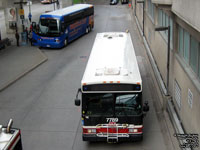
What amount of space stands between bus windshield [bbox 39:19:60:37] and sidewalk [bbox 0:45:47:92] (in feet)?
5.48

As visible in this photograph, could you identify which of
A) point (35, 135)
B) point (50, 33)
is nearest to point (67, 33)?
point (50, 33)

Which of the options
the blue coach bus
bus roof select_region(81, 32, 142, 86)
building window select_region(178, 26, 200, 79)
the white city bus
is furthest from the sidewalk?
building window select_region(178, 26, 200, 79)

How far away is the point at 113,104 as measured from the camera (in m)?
11.4

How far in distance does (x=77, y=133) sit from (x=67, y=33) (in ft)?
60.0

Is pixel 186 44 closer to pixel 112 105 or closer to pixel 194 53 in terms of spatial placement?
pixel 194 53

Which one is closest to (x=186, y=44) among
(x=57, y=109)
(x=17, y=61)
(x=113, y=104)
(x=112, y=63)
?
(x=112, y=63)

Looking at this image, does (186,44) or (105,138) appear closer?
(105,138)

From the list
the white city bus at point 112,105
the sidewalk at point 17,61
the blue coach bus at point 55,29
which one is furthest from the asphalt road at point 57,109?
the blue coach bus at point 55,29

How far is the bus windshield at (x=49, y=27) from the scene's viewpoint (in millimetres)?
29109

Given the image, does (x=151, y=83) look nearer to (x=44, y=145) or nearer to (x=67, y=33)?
(x=44, y=145)

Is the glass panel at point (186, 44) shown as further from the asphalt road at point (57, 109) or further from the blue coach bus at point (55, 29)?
the blue coach bus at point (55, 29)

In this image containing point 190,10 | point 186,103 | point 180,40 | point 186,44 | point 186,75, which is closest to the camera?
point 190,10

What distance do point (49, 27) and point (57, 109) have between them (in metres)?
14.5

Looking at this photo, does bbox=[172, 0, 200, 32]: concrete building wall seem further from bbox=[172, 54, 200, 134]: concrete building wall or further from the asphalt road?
the asphalt road
